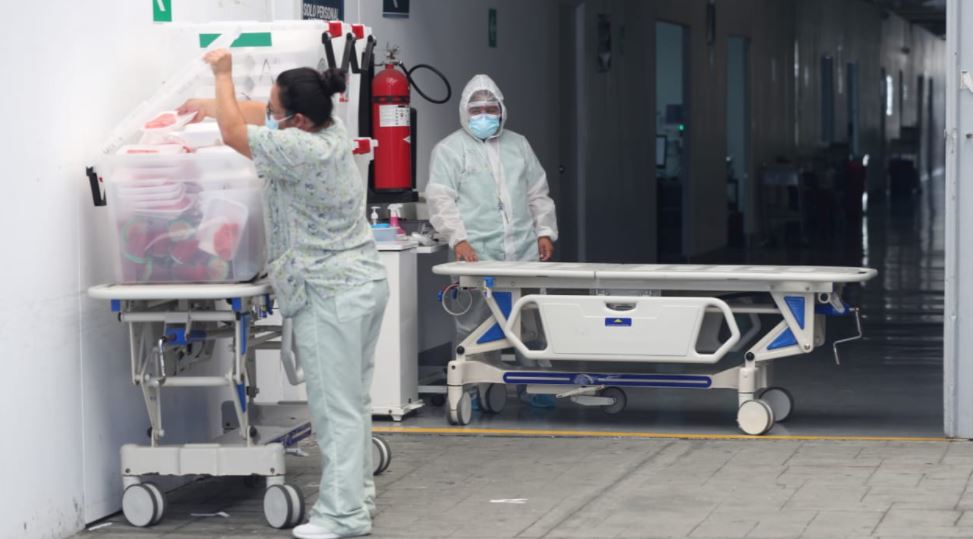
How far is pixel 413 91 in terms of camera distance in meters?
8.34

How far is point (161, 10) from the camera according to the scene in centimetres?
539

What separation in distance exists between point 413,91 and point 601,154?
503cm

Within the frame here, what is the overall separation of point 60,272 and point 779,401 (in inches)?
124

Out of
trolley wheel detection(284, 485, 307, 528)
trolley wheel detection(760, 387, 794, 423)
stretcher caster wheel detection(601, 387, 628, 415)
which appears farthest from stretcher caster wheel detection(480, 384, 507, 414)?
trolley wheel detection(284, 485, 307, 528)

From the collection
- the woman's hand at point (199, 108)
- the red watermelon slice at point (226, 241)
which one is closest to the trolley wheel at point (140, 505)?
the red watermelon slice at point (226, 241)

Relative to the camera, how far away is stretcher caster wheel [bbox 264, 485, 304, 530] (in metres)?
4.77

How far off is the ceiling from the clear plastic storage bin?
2328 centimetres

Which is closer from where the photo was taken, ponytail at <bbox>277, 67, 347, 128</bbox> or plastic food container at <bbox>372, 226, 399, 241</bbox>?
ponytail at <bbox>277, 67, 347, 128</bbox>

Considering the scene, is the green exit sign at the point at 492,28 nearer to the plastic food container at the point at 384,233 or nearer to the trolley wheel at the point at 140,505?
the plastic food container at the point at 384,233

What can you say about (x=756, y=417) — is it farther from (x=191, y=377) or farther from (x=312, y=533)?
(x=191, y=377)

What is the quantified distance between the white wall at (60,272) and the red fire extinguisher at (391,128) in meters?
2.01

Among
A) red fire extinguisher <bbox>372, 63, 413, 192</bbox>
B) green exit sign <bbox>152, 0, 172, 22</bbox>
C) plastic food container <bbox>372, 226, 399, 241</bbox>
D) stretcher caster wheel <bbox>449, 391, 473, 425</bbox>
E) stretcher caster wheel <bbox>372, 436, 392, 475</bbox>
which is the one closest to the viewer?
green exit sign <bbox>152, 0, 172, 22</bbox>

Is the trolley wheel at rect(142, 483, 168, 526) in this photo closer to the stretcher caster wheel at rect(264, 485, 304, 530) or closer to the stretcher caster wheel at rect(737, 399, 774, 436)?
Result: the stretcher caster wheel at rect(264, 485, 304, 530)

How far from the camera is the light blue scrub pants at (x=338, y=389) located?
15.1 ft
